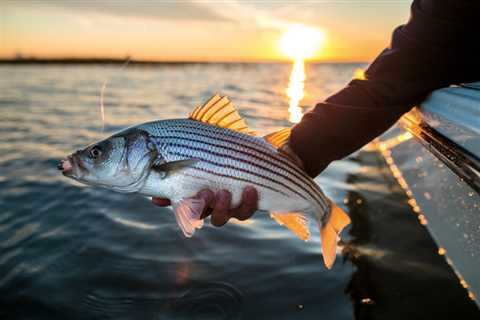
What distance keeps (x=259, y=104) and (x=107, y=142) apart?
16.4 meters

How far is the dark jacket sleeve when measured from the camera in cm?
325

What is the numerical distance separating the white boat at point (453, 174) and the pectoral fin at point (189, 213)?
1.86 meters

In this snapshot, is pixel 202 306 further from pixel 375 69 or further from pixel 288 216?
pixel 375 69

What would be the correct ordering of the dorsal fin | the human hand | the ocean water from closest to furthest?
the human hand → the dorsal fin → the ocean water

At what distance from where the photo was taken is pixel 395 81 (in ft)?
11.2

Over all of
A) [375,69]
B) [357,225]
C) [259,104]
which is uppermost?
[375,69]

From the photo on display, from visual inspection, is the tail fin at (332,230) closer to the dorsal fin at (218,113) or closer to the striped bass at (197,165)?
the striped bass at (197,165)

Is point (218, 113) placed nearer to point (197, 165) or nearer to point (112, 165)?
point (197, 165)

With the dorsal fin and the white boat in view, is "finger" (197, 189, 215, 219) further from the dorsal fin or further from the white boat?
the white boat

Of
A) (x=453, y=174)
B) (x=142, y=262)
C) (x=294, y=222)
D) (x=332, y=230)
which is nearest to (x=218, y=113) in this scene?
(x=294, y=222)

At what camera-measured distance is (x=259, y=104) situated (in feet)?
62.2

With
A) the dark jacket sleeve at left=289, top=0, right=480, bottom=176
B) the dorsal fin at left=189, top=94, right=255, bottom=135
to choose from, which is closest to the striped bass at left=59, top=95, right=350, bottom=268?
the dorsal fin at left=189, top=94, right=255, bottom=135

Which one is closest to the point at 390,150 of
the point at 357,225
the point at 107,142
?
the point at 357,225

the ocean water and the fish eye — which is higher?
the fish eye
